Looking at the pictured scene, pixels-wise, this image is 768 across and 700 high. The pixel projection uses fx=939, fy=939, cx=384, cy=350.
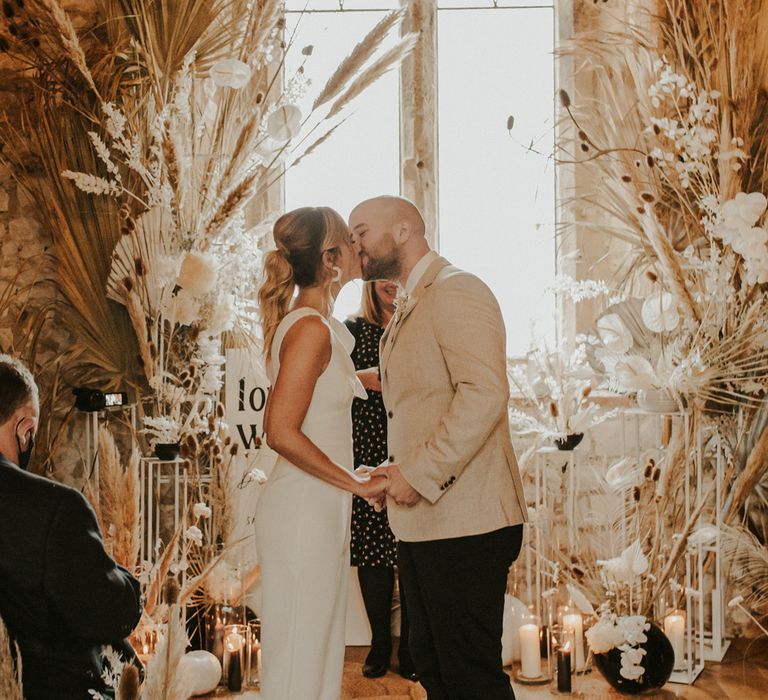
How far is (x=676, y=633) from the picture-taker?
3279 mm

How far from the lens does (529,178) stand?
163 inches

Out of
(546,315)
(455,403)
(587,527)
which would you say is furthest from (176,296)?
(587,527)

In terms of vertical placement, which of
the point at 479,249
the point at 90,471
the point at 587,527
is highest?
the point at 479,249

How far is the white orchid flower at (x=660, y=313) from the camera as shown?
9.95 feet

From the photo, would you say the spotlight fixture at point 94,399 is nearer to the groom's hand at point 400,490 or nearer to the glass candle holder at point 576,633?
the groom's hand at point 400,490

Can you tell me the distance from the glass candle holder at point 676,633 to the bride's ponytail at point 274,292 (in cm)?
186

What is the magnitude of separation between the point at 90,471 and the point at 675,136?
2471 millimetres

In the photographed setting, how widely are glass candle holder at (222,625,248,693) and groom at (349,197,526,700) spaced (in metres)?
1.22

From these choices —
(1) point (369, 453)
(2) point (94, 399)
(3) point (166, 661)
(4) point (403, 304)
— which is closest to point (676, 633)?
(1) point (369, 453)

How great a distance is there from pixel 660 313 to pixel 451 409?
50.2 inches

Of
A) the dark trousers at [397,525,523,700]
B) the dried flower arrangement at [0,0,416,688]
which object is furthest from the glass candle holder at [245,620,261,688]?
the dark trousers at [397,525,523,700]

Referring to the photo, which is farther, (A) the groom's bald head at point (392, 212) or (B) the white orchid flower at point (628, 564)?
(B) the white orchid flower at point (628, 564)

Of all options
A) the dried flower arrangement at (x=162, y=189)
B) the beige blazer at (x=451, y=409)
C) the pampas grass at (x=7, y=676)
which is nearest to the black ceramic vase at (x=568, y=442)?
the dried flower arrangement at (x=162, y=189)

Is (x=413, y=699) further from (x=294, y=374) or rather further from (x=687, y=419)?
(x=294, y=374)
